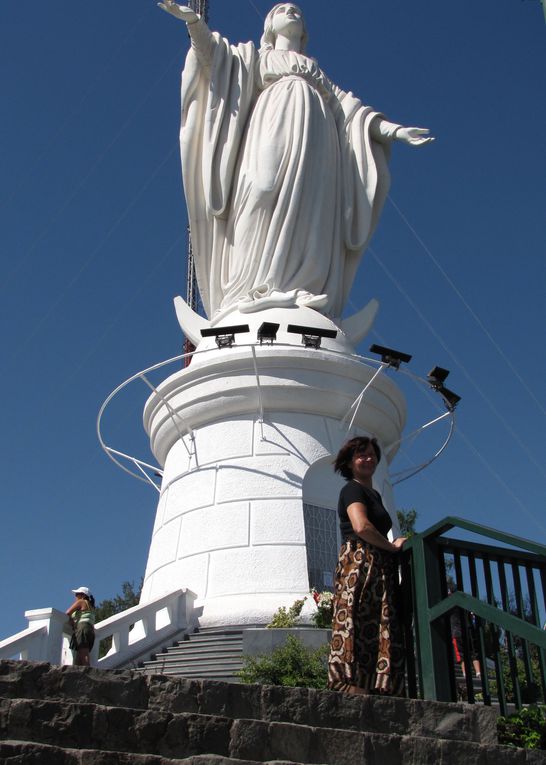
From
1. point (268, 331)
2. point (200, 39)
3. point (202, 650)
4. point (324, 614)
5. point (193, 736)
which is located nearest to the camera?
point (193, 736)

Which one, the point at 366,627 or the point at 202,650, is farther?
the point at 202,650

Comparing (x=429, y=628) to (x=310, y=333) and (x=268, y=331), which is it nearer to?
(x=268, y=331)

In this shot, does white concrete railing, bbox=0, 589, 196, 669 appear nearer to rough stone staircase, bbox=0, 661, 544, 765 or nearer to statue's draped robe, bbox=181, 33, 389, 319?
rough stone staircase, bbox=0, 661, 544, 765

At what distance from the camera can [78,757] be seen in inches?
149

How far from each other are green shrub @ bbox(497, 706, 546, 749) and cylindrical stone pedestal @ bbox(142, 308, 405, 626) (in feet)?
26.1

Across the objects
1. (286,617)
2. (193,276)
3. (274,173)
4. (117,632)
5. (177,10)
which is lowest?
(117,632)

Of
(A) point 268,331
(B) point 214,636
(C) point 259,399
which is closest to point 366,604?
(B) point 214,636

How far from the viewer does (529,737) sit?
5.53 m

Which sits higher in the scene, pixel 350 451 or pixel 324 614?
pixel 324 614

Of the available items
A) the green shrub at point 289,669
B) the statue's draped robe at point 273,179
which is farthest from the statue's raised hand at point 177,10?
the green shrub at point 289,669

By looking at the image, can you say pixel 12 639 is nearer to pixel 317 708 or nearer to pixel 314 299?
pixel 317 708

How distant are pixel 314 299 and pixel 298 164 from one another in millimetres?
Result: 3034

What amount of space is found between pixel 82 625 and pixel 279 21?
15.7 m

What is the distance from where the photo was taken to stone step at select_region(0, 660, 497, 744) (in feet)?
15.1
